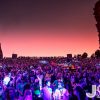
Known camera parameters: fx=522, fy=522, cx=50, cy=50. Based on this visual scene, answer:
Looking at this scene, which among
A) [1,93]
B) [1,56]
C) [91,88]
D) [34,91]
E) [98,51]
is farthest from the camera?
[1,56]

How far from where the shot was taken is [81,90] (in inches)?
651

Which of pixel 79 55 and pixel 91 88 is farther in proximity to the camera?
pixel 79 55

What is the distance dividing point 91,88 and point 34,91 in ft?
8.58

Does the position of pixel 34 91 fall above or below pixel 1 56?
below

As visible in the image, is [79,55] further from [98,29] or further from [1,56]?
[1,56]

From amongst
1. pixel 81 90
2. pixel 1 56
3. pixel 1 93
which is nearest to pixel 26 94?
pixel 1 93

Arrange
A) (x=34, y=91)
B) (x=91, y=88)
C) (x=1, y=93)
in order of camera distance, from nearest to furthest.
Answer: (x=1, y=93)
(x=34, y=91)
(x=91, y=88)

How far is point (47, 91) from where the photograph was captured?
16266 millimetres

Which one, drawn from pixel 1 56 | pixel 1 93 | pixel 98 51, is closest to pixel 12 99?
pixel 1 93

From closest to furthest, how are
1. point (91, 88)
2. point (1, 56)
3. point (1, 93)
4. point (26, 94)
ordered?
point (26, 94) → point (1, 93) → point (91, 88) → point (1, 56)

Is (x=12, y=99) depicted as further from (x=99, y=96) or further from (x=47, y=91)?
(x=99, y=96)

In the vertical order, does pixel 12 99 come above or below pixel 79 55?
below

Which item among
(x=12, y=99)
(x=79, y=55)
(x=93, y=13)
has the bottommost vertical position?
(x=12, y=99)

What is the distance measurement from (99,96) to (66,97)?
1421 mm
